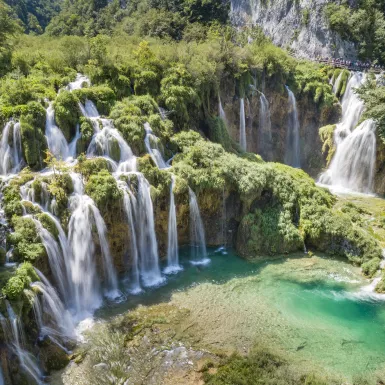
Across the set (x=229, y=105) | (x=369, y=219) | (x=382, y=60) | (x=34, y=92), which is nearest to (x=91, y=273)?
(x=34, y=92)

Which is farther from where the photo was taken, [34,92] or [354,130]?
[354,130]

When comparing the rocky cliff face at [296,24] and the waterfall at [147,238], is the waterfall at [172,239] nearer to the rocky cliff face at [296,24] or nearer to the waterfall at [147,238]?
the waterfall at [147,238]

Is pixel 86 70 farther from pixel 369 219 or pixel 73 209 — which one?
pixel 369 219

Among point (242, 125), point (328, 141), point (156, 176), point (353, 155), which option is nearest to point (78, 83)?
point (156, 176)

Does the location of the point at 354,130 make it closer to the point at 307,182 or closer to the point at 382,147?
the point at 382,147

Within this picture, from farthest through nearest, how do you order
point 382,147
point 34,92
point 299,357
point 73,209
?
1. point 382,147
2. point 34,92
3. point 73,209
4. point 299,357

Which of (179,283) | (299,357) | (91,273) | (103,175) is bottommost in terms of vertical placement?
(299,357)

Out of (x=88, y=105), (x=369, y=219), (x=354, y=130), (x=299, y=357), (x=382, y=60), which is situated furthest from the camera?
(x=382, y=60)

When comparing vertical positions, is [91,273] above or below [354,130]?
below
